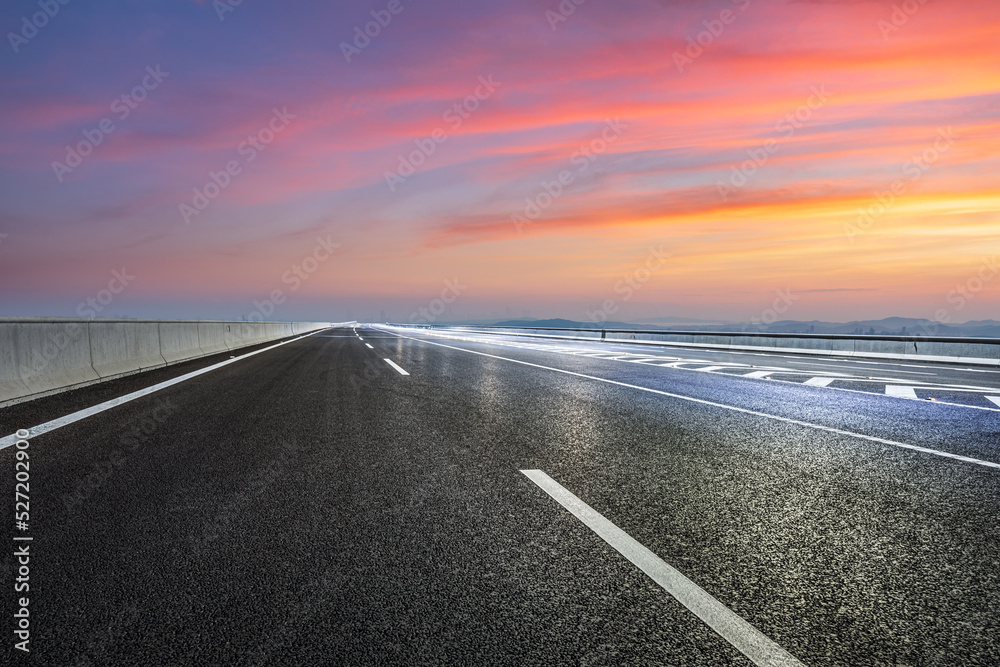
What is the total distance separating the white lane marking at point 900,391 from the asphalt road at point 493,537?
102 inches

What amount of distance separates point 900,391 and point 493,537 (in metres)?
10.4

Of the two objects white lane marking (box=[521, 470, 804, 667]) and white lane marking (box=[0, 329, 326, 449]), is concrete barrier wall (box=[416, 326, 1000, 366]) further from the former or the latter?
white lane marking (box=[0, 329, 326, 449])

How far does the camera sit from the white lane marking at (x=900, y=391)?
36.0ft

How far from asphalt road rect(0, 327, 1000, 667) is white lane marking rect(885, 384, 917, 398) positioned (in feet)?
8.47

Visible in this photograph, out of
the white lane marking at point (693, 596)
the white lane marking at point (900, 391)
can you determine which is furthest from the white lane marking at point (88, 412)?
the white lane marking at point (900, 391)

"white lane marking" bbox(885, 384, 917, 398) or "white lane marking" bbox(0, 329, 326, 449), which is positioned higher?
"white lane marking" bbox(0, 329, 326, 449)

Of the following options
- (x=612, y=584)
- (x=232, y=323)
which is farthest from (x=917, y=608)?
(x=232, y=323)

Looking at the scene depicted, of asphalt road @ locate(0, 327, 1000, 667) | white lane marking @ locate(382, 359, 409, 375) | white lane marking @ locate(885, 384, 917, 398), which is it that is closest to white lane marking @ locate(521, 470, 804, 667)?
asphalt road @ locate(0, 327, 1000, 667)

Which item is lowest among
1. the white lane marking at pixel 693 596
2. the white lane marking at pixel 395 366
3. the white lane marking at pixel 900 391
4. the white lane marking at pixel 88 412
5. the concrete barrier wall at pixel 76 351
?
the white lane marking at pixel 900 391

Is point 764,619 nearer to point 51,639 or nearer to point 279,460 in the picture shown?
point 51,639

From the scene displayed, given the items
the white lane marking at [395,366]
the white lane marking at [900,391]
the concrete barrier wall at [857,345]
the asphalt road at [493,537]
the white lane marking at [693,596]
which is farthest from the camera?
the concrete barrier wall at [857,345]

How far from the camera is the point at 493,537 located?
3867mm

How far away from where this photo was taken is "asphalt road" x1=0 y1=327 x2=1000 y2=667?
2676 mm

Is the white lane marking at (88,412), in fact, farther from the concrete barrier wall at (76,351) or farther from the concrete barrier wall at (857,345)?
the concrete barrier wall at (857,345)
